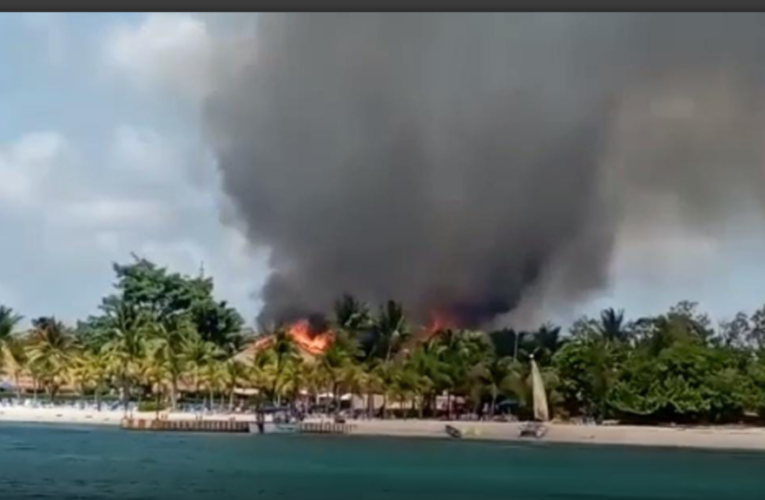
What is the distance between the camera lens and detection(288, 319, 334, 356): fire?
29031mm

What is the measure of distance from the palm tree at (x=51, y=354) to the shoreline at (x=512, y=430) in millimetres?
764

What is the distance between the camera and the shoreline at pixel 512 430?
23.5m

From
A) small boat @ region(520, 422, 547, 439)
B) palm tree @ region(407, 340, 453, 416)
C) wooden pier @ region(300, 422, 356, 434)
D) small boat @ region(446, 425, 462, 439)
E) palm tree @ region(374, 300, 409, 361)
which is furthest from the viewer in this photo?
palm tree @ region(374, 300, 409, 361)

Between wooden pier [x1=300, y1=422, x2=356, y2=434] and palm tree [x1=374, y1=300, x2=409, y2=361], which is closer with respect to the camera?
wooden pier [x1=300, y1=422, x2=356, y2=434]

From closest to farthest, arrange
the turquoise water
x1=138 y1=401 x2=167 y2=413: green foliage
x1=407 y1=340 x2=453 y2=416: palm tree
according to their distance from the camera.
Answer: the turquoise water, x1=407 y1=340 x2=453 y2=416: palm tree, x1=138 y1=401 x2=167 y2=413: green foliage

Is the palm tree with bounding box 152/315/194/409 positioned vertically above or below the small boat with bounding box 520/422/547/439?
above

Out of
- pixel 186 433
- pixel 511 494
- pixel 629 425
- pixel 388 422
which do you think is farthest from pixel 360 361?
pixel 511 494

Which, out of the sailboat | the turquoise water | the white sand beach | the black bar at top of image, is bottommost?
the turquoise water

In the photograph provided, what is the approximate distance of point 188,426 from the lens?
1042 inches

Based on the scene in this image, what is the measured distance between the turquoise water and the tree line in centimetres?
160

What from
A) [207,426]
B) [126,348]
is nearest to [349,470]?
[207,426]

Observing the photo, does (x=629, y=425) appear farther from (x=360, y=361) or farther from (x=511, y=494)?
(x=511, y=494)

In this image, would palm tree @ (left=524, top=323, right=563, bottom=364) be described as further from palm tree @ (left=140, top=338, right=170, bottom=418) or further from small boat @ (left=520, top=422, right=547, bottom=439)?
palm tree @ (left=140, top=338, right=170, bottom=418)

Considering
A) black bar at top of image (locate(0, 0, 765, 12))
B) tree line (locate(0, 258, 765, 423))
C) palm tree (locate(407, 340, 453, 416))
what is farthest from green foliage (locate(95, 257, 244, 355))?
black bar at top of image (locate(0, 0, 765, 12))
